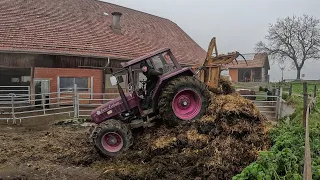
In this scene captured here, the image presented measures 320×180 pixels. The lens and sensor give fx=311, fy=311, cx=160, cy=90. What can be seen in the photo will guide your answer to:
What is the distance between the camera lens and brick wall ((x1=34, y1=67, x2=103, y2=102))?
516 inches

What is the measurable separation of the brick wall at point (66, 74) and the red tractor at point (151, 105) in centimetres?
693

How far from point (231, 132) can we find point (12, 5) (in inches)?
514

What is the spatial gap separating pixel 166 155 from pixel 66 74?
9052mm

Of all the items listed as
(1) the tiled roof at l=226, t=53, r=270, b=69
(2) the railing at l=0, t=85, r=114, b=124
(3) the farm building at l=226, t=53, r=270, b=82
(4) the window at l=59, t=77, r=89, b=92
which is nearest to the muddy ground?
(2) the railing at l=0, t=85, r=114, b=124

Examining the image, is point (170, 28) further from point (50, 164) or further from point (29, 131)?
point (50, 164)

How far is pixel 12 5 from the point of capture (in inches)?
583

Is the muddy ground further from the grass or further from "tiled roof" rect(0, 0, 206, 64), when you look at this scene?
"tiled roof" rect(0, 0, 206, 64)

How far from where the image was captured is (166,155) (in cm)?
600

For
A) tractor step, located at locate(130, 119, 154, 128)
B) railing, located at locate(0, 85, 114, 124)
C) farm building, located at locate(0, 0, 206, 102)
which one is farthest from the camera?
farm building, located at locate(0, 0, 206, 102)

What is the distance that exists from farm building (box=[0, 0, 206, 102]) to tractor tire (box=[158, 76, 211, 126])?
5318mm

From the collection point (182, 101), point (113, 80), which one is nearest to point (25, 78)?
point (113, 80)

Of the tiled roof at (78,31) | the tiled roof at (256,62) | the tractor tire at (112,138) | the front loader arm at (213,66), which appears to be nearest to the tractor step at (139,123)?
the tractor tire at (112,138)

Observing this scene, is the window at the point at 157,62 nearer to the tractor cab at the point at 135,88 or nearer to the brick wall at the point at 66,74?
the tractor cab at the point at 135,88

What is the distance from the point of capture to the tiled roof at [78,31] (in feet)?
43.5
